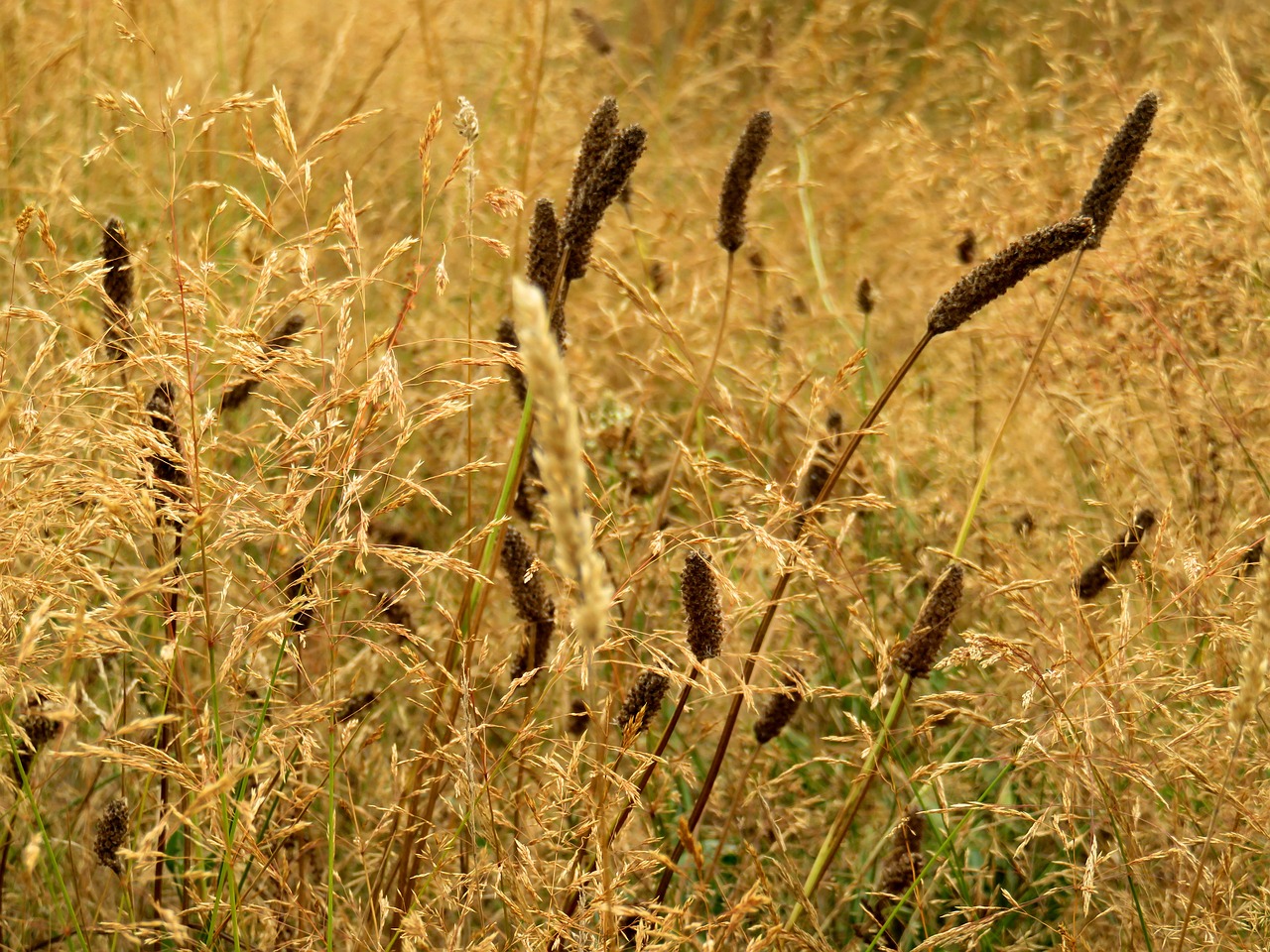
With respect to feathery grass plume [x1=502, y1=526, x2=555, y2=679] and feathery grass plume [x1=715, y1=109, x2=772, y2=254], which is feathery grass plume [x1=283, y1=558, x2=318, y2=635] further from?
feathery grass plume [x1=715, y1=109, x2=772, y2=254]

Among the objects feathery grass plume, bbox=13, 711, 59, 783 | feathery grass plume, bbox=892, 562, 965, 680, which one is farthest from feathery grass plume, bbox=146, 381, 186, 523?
feathery grass plume, bbox=892, 562, 965, 680

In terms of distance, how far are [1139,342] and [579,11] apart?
7.37 ft

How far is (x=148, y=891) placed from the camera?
1668 mm

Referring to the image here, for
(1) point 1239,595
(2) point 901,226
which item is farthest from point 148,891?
(2) point 901,226

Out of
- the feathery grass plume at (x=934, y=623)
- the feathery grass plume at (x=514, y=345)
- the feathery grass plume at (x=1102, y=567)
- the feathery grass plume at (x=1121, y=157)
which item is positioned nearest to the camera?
the feathery grass plume at (x=934, y=623)

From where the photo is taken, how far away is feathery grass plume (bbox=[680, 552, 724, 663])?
1149 mm

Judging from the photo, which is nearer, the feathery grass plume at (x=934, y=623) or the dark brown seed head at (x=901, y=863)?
the feathery grass plume at (x=934, y=623)

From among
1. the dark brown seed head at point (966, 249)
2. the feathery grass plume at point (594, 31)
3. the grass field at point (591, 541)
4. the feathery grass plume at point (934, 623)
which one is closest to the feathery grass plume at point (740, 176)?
the grass field at point (591, 541)

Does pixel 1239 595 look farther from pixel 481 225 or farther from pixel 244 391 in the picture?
pixel 481 225

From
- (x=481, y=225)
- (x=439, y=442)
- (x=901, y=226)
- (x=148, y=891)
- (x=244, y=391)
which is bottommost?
(x=148, y=891)

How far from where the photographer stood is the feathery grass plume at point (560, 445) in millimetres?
635

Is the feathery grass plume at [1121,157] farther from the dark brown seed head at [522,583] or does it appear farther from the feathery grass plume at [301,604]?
the feathery grass plume at [301,604]

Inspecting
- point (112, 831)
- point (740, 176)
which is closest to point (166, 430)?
point (112, 831)

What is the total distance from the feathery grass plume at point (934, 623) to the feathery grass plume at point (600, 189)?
23.3 inches
